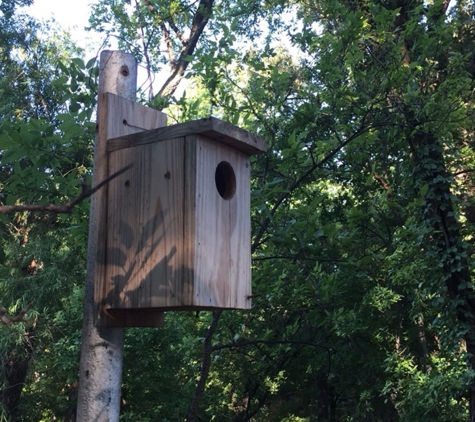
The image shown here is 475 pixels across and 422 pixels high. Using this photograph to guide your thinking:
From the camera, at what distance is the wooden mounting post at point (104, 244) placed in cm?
194

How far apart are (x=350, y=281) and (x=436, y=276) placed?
4.06ft

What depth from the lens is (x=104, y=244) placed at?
2098 millimetres

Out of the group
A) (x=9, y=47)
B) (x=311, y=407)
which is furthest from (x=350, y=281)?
(x=9, y=47)

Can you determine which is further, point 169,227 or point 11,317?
point 169,227

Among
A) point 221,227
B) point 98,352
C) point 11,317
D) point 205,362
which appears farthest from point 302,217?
point 11,317

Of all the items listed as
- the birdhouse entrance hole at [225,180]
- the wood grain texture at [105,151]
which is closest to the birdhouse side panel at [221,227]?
the birdhouse entrance hole at [225,180]

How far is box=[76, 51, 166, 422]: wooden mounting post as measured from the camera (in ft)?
6.38

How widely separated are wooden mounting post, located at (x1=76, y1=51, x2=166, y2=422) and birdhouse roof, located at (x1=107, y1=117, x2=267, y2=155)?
0.22 feet

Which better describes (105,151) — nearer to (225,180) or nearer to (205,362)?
(225,180)

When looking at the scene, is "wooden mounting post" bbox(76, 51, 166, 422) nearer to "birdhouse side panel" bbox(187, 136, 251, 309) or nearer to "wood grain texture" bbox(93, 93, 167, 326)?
"wood grain texture" bbox(93, 93, 167, 326)

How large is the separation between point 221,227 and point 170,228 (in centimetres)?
21

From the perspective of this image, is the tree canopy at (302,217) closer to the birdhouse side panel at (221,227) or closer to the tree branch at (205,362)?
the tree branch at (205,362)

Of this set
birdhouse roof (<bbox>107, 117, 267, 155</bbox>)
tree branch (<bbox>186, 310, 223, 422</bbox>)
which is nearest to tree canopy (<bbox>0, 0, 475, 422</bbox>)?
tree branch (<bbox>186, 310, 223, 422</bbox>)

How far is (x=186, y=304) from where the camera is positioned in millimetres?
1874
